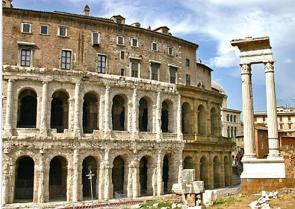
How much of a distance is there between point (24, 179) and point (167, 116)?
16287 mm

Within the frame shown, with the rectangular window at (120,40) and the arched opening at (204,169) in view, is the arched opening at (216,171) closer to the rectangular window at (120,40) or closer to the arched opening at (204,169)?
the arched opening at (204,169)

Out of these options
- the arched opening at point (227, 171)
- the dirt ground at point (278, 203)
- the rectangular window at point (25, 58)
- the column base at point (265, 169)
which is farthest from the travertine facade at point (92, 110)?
the dirt ground at point (278, 203)

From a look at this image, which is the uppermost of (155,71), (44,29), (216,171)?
(44,29)

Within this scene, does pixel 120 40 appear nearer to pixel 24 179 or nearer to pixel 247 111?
pixel 24 179

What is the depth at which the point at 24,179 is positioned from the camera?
33.4m

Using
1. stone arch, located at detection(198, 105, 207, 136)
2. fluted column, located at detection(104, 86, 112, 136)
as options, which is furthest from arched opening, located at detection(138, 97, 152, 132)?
stone arch, located at detection(198, 105, 207, 136)

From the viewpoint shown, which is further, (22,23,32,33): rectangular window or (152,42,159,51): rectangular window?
(152,42,159,51): rectangular window

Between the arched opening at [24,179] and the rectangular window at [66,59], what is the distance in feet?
29.6

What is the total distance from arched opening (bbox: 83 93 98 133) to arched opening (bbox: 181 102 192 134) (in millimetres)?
10655

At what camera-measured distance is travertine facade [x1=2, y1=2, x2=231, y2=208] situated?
31.9 m

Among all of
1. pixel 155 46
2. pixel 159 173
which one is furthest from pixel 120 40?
pixel 159 173

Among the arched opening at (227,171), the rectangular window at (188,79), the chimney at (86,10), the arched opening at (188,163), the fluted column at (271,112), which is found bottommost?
the arched opening at (227,171)

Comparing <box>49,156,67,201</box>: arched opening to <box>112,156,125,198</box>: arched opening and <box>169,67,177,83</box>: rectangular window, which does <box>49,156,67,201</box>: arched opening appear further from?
<box>169,67,177,83</box>: rectangular window

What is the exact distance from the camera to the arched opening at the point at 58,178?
111 feet
